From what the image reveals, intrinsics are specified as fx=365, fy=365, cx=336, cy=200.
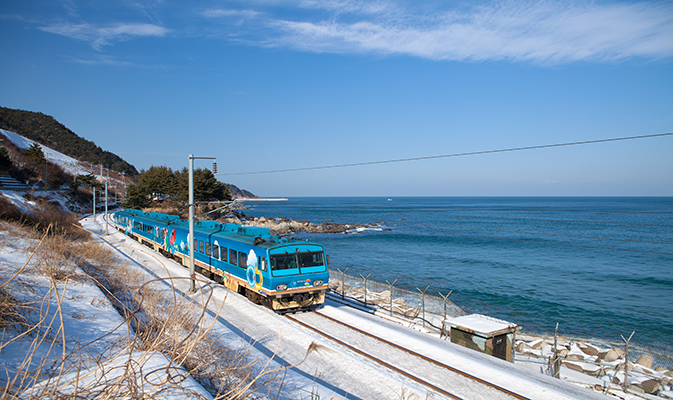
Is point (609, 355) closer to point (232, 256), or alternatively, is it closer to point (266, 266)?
point (266, 266)

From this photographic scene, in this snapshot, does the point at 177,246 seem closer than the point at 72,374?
No

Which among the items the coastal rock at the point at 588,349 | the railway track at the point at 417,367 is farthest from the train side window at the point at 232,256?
the coastal rock at the point at 588,349

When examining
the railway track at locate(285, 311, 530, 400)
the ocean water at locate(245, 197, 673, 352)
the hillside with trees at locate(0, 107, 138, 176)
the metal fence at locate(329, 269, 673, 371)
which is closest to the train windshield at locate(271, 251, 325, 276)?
the railway track at locate(285, 311, 530, 400)

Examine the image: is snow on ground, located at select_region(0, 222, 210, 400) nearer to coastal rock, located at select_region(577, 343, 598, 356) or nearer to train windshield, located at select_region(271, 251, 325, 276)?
train windshield, located at select_region(271, 251, 325, 276)

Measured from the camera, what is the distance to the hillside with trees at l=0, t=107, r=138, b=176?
140 metres

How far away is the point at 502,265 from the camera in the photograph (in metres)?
38.8

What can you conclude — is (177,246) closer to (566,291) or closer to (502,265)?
(566,291)

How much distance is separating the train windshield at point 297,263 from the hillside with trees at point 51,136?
146 m

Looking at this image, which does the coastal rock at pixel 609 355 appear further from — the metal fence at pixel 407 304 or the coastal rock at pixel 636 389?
the metal fence at pixel 407 304

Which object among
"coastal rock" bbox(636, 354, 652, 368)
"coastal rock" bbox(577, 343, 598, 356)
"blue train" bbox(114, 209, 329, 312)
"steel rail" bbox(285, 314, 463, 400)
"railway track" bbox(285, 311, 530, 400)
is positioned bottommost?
"coastal rock" bbox(577, 343, 598, 356)

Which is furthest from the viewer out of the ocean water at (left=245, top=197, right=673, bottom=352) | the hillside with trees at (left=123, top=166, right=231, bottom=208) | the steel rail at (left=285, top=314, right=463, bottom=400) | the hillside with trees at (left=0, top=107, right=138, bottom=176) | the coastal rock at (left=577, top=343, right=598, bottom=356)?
the hillside with trees at (left=0, top=107, right=138, bottom=176)

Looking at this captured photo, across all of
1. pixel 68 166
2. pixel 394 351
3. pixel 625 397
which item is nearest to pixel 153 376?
pixel 394 351

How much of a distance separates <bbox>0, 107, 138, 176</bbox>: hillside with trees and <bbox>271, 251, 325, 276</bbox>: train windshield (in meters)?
146

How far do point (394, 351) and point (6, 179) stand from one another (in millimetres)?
66096
